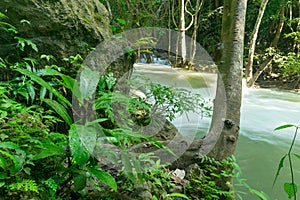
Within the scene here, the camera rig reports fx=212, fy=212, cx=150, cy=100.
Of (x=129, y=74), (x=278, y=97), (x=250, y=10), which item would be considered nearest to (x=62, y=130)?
(x=129, y=74)

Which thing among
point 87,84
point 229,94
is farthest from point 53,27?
point 229,94

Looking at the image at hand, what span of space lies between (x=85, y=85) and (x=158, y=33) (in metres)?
10.1

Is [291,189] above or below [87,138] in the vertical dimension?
below

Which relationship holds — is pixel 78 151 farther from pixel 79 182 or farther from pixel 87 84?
pixel 87 84

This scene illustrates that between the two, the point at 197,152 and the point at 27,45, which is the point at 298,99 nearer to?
the point at 197,152

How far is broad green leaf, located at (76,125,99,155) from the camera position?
28.8 inches

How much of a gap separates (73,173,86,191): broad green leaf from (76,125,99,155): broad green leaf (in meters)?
0.15

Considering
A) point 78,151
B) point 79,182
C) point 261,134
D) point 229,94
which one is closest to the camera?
point 78,151

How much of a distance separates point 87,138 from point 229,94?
1346 mm

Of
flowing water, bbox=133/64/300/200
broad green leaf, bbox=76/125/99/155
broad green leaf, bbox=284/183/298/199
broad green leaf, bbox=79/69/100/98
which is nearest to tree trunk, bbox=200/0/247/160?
flowing water, bbox=133/64/300/200

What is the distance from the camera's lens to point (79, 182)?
0.82 metres

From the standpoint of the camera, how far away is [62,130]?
164 centimetres

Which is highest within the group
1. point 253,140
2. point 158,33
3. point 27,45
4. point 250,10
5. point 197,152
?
point 250,10

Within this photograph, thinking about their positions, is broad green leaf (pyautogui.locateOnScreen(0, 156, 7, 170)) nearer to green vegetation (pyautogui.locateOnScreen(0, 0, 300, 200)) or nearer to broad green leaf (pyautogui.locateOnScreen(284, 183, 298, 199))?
green vegetation (pyautogui.locateOnScreen(0, 0, 300, 200))
